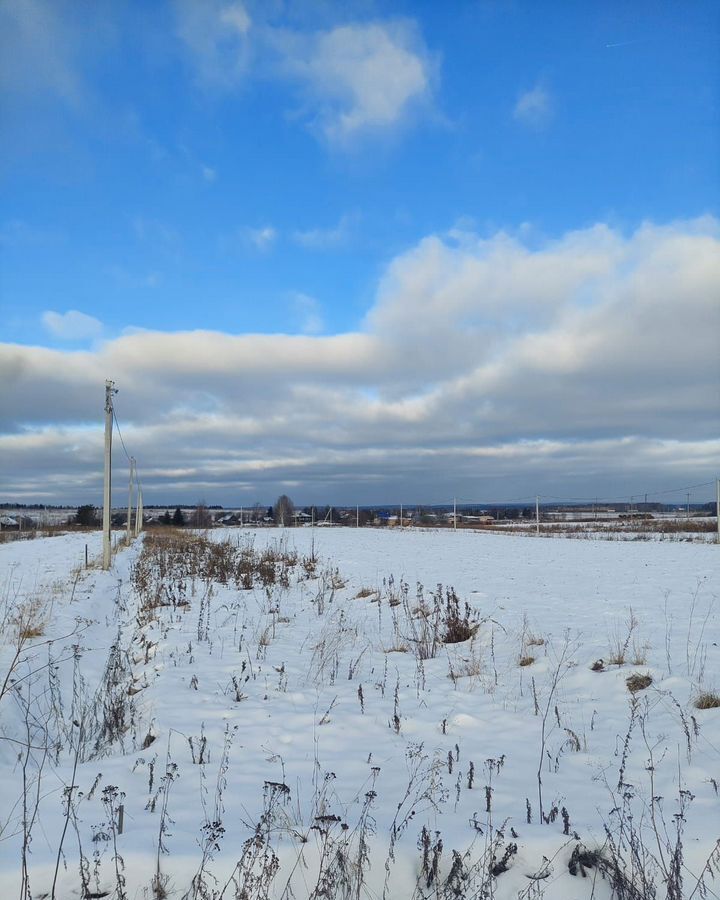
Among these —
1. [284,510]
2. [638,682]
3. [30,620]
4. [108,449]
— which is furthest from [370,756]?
[284,510]

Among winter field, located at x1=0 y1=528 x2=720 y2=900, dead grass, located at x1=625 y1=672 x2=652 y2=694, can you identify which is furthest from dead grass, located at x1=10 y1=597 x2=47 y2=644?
dead grass, located at x1=625 y1=672 x2=652 y2=694

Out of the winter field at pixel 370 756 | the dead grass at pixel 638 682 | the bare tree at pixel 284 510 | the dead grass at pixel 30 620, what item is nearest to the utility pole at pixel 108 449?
the dead grass at pixel 30 620

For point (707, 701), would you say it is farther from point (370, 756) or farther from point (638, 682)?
point (370, 756)

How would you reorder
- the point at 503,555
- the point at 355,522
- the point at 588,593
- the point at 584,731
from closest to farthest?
the point at 584,731
the point at 588,593
the point at 503,555
the point at 355,522

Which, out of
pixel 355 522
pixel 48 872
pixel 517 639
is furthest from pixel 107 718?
pixel 355 522

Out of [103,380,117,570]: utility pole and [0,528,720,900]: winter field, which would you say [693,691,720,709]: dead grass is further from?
[103,380,117,570]: utility pole

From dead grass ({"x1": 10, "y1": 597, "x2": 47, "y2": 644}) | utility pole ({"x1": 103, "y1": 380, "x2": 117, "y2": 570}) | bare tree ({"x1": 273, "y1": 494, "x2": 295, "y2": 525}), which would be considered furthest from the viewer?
bare tree ({"x1": 273, "y1": 494, "x2": 295, "y2": 525})

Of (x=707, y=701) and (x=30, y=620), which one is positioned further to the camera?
(x=30, y=620)

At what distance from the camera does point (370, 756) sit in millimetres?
3926

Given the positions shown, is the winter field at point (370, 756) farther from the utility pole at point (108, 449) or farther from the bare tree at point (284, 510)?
the bare tree at point (284, 510)

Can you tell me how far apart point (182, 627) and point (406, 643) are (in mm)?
3351

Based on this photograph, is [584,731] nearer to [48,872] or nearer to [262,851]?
[262,851]

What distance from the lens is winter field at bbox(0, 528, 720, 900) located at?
2.66 meters

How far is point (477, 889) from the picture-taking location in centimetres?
261
